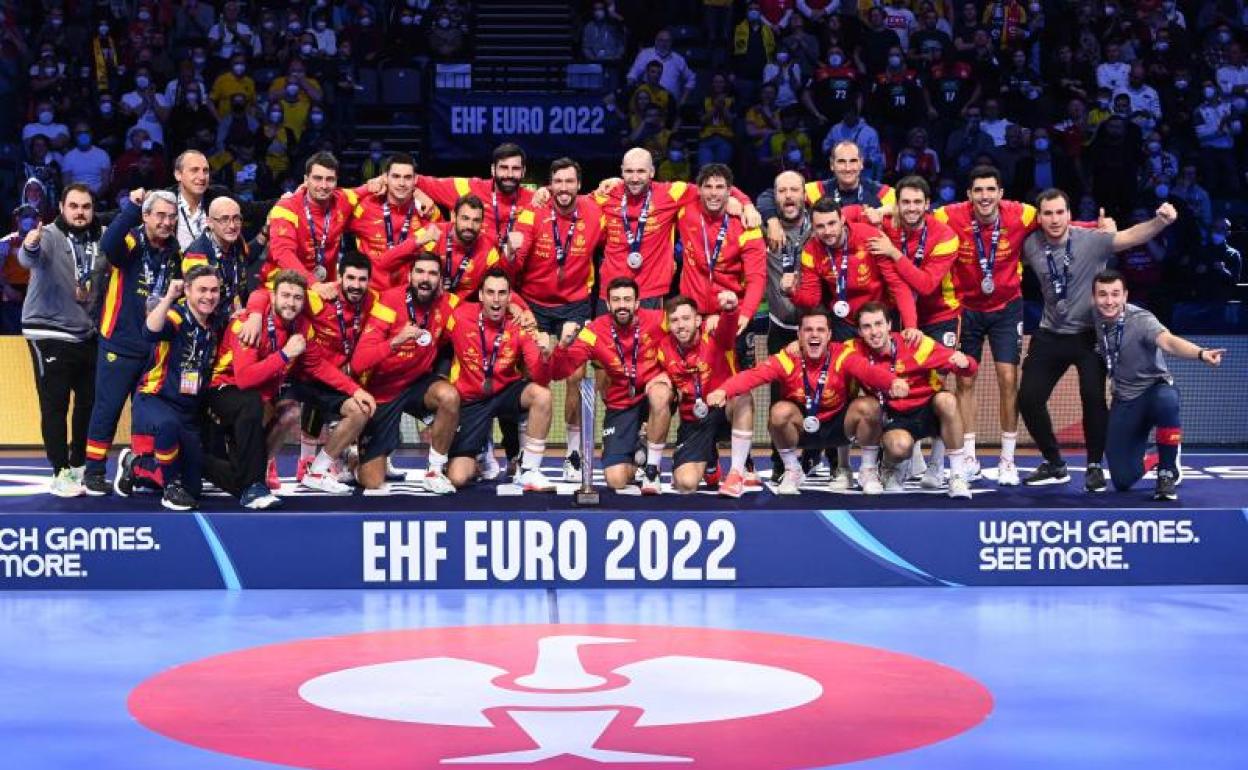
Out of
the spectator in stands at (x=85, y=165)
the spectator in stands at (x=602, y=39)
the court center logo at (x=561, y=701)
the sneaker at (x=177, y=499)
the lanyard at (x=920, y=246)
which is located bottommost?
the court center logo at (x=561, y=701)

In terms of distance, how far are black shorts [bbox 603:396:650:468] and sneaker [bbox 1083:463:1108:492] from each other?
2544 mm

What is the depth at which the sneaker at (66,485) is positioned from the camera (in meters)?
9.60

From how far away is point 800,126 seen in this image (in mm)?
17078

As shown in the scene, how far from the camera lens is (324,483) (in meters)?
9.86

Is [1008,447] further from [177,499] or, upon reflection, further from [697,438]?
[177,499]

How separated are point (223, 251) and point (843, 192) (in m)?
3.66

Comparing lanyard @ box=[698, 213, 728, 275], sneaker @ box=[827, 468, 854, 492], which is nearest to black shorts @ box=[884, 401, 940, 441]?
sneaker @ box=[827, 468, 854, 492]

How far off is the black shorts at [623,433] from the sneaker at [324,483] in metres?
1.51

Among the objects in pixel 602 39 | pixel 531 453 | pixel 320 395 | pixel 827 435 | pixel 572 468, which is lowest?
pixel 572 468

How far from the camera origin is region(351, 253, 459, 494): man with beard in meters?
9.67

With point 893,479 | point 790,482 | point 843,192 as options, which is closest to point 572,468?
point 790,482

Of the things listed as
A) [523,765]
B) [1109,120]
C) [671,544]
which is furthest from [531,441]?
[1109,120]

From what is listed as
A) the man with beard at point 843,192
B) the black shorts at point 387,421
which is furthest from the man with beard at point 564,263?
the man with beard at point 843,192

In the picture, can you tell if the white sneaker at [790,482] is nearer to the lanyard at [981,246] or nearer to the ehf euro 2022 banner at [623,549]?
the ehf euro 2022 banner at [623,549]
